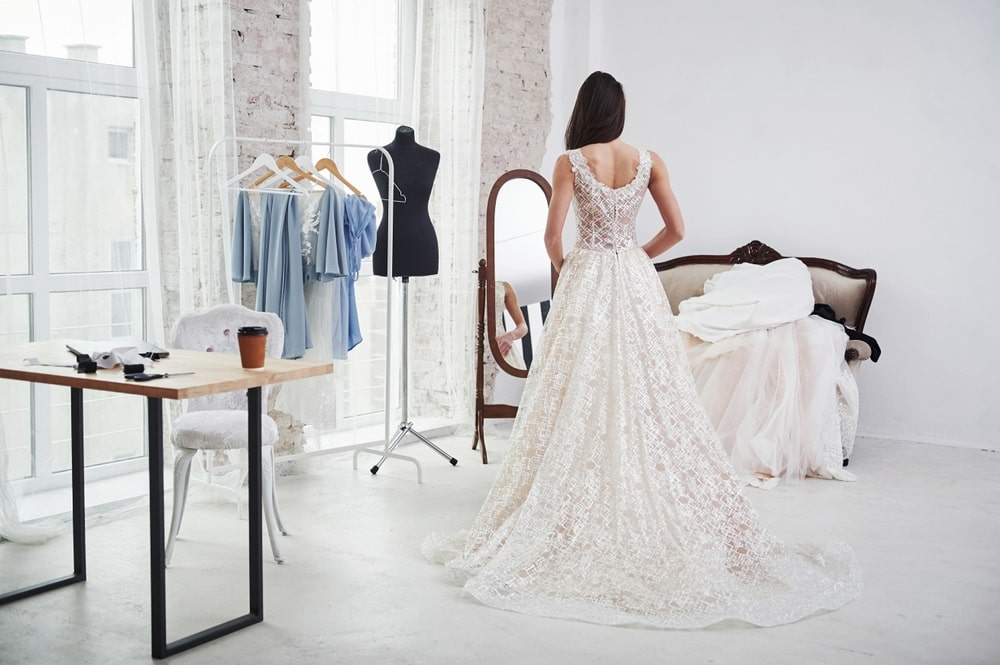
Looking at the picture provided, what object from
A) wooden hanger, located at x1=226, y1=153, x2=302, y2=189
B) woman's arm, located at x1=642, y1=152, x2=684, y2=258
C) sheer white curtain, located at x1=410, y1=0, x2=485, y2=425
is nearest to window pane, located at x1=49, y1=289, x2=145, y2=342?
wooden hanger, located at x1=226, y1=153, x2=302, y2=189

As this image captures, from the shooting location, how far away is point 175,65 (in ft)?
12.7

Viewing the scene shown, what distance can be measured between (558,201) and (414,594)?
4.35ft

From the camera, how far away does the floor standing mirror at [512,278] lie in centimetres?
491

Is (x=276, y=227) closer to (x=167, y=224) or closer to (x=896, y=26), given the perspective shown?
(x=167, y=224)

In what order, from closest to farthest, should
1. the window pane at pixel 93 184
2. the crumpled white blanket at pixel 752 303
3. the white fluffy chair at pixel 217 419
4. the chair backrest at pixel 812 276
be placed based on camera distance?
the white fluffy chair at pixel 217 419 < the window pane at pixel 93 184 < the crumpled white blanket at pixel 752 303 < the chair backrest at pixel 812 276

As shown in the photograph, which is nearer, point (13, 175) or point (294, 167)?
point (13, 175)

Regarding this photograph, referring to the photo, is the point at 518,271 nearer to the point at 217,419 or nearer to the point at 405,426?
the point at 405,426

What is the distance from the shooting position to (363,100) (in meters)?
4.88

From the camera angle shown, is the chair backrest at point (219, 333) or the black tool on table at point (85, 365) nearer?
the black tool on table at point (85, 365)

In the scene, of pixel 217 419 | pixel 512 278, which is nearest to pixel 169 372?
pixel 217 419

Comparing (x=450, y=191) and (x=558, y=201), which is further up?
(x=450, y=191)

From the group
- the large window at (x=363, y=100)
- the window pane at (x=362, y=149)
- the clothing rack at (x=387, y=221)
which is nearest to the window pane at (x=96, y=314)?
the clothing rack at (x=387, y=221)

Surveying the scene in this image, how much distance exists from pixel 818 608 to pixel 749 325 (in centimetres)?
213

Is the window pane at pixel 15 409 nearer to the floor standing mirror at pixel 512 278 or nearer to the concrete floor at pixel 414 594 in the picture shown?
the concrete floor at pixel 414 594
